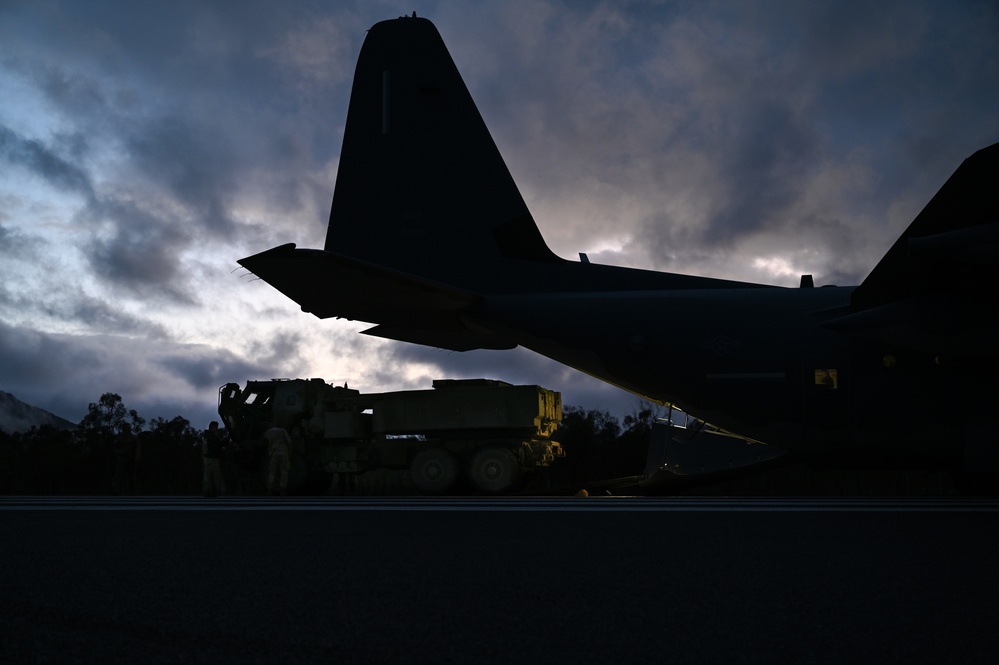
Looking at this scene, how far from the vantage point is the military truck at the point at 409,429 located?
15.5 meters

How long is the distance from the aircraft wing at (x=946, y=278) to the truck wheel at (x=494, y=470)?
28.0ft

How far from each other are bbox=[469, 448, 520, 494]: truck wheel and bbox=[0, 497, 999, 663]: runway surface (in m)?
11.1

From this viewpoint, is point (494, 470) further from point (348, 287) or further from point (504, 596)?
point (504, 596)

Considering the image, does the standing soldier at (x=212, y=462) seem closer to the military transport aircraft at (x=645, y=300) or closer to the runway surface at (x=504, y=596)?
the military transport aircraft at (x=645, y=300)

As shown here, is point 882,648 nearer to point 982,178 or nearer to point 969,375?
point 982,178

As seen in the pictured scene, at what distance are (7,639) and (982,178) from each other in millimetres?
7132

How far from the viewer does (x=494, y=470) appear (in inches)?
600

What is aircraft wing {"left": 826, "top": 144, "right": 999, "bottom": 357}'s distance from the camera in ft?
20.7

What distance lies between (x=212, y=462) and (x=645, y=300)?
8.72 meters

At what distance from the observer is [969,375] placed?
7625 millimetres

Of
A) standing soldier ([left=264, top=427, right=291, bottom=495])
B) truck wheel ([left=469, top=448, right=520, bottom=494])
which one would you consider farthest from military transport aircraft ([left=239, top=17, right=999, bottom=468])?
truck wheel ([left=469, top=448, right=520, bottom=494])

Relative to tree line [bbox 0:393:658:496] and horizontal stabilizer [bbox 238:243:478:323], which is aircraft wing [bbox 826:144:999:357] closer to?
horizontal stabilizer [bbox 238:243:478:323]

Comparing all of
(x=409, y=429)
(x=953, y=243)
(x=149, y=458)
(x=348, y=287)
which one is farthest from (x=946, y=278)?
(x=149, y=458)

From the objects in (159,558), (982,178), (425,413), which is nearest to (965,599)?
(159,558)
